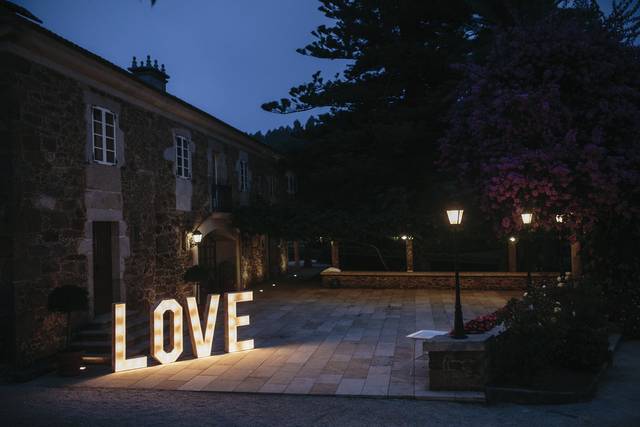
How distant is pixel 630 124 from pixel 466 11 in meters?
11.3

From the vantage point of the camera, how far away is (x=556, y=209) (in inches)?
412

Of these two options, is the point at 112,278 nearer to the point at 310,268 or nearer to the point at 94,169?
the point at 94,169

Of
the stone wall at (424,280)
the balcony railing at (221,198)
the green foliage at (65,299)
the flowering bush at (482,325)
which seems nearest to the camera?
the flowering bush at (482,325)

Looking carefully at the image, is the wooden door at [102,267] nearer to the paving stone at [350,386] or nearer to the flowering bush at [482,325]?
the paving stone at [350,386]

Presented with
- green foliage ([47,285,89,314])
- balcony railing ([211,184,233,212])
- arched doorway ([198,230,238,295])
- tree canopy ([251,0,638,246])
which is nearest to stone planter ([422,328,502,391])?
green foliage ([47,285,89,314])

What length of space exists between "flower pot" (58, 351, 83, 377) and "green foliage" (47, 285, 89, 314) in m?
0.86

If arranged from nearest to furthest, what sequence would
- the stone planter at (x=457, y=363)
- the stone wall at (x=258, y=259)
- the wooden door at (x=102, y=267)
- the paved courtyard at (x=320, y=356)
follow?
1. the stone planter at (x=457, y=363)
2. the paved courtyard at (x=320, y=356)
3. the wooden door at (x=102, y=267)
4. the stone wall at (x=258, y=259)

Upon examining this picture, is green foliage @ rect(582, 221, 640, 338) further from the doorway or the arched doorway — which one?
the arched doorway

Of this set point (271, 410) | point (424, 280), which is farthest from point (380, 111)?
point (271, 410)

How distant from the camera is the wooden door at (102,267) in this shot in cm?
1122

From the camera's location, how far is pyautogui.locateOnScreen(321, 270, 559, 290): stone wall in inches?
714

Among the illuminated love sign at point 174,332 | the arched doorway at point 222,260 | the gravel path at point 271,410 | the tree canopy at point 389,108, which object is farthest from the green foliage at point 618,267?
the arched doorway at point 222,260

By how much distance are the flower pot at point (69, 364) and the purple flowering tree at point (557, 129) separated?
831 cm

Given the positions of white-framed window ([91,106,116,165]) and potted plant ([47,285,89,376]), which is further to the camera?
white-framed window ([91,106,116,165])
